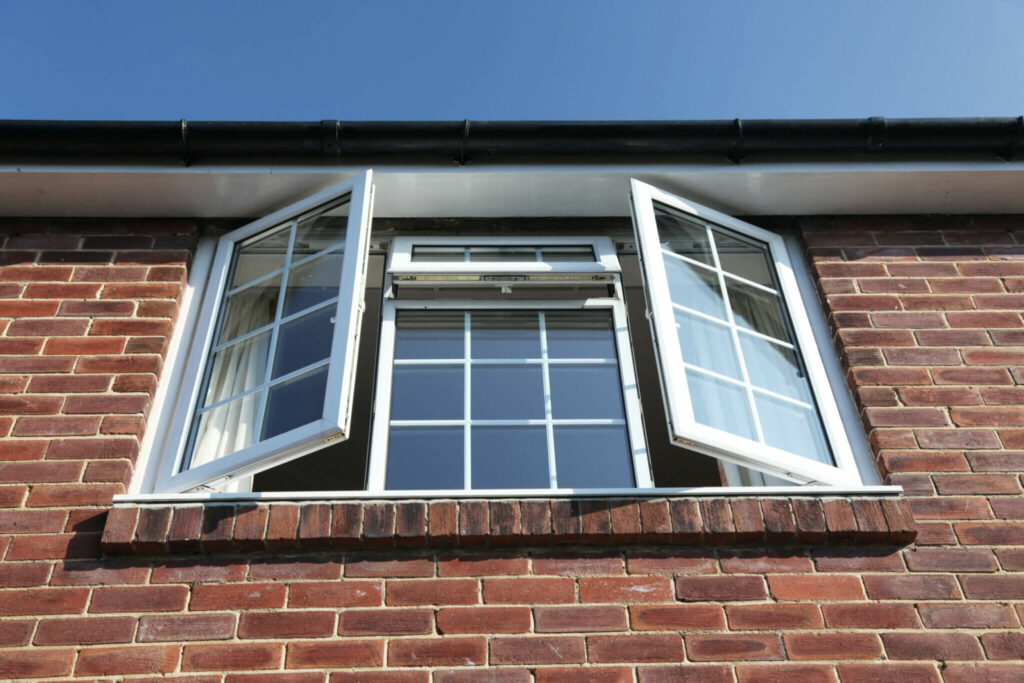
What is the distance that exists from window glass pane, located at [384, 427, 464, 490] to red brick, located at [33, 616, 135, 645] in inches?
41.9

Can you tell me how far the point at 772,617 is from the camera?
3.19 metres

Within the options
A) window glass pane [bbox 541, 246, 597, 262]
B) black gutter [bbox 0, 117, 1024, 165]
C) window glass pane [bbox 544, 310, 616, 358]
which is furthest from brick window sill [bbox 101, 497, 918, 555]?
black gutter [bbox 0, 117, 1024, 165]

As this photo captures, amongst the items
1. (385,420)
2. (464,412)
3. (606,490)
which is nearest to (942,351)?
(606,490)

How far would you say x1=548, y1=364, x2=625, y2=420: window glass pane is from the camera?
158 inches

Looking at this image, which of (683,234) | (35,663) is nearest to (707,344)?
(683,234)

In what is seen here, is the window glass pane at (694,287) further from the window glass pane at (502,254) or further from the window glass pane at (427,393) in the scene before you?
the window glass pane at (427,393)

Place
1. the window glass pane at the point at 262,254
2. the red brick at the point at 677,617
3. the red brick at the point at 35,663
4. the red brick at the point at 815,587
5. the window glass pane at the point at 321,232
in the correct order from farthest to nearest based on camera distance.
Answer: the window glass pane at the point at 262,254 → the window glass pane at the point at 321,232 → the red brick at the point at 815,587 → the red brick at the point at 677,617 → the red brick at the point at 35,663

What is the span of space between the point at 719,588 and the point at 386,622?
116 centimetres

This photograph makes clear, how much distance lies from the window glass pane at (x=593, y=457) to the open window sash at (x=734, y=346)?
359 millimetres

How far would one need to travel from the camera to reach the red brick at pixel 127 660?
9.98 feet

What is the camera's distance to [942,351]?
4.12 m

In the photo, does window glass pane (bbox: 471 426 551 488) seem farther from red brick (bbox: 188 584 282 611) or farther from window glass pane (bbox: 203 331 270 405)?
window glass pane (bbox: 203 331 270 405)

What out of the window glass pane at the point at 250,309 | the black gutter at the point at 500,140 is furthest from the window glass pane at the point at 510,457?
the black gutter at the point at 500,140

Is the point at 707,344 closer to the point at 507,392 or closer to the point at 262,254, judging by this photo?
the point at 507,392
